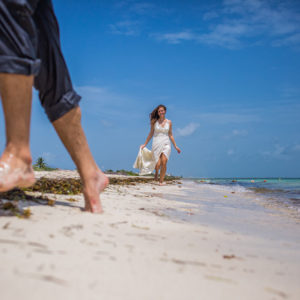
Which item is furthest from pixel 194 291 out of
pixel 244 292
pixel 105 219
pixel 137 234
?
pixel 105 219

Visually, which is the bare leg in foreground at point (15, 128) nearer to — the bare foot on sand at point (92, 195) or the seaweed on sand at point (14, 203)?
the seaweed on sand at point (14, 203)

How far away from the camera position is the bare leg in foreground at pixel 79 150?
2304 millimetres

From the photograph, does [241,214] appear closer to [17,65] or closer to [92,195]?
[92,195]

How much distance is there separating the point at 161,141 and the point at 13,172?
977 cm

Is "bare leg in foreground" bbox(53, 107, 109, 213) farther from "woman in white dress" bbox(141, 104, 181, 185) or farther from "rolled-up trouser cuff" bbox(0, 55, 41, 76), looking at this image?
"woman in white dress" bbox(141, 104, 181, 185)

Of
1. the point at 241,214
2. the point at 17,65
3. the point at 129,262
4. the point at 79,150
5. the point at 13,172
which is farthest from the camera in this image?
the point at 241,214

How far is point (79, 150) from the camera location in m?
2.34

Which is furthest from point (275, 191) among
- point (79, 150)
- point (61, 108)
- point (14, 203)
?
point (14, 203)

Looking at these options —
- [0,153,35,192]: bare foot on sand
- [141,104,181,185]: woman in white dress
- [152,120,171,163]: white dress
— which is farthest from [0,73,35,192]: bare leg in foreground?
[152,120,171,163]: white dress

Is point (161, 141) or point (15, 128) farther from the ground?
point (161, 141)

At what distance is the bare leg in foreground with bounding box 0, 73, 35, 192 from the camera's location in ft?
6.29

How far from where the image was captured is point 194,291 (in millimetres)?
1190

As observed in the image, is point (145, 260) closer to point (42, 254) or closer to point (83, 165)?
point (42, 254)

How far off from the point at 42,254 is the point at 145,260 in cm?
45
